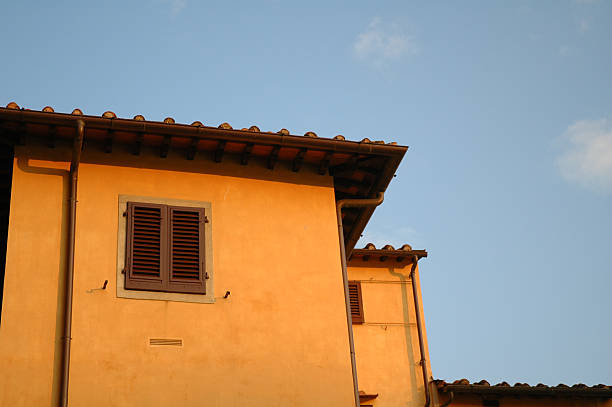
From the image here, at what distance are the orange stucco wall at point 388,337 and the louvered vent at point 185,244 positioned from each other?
23.4 feet

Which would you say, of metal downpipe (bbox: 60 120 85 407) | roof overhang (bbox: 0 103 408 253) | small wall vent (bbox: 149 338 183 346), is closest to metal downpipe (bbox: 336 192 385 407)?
roof overhang (bbox: 0 103 408 253)

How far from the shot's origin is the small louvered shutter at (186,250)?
11477 mm

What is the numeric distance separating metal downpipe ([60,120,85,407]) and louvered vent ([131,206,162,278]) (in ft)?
2.55

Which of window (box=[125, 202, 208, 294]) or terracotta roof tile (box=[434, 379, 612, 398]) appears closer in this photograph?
window (box=[125, 202, 208, 294])

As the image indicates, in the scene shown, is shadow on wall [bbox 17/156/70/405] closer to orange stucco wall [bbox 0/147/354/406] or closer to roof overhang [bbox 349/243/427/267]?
orange stucco wall [bbox 0/147/354/406]

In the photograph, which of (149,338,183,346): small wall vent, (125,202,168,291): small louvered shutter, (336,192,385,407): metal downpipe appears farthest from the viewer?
(336,192,385,407): metal downpipe

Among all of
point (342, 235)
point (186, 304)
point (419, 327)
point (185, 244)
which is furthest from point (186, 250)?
point (419, 327)

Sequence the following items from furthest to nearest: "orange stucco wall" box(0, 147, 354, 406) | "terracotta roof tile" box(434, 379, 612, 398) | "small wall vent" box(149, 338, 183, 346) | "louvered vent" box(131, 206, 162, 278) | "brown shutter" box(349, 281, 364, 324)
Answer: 1. "brown shutter" box(349, 281, 364, 324)
2. "terracotta roof tile" box(434, 379, 612, 398)
3. "louvered vent" box(131, 206, 162, 278)
4. "small wall vent" box(149, 338, 183, 346)
5. "orange stucco wall" box(0, 147, 354, 406)

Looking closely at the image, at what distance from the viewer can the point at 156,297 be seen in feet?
36.9

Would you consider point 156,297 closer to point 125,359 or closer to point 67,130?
point 125,359

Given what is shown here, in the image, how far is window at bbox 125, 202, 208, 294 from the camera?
37.3ft

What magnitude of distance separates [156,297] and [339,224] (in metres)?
2.97

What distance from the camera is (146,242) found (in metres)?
11.6

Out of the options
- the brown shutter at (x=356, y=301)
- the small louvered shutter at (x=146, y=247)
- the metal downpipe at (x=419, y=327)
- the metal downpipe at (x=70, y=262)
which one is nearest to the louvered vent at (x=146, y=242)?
the small louvered shutter at (x=146, y=247)
